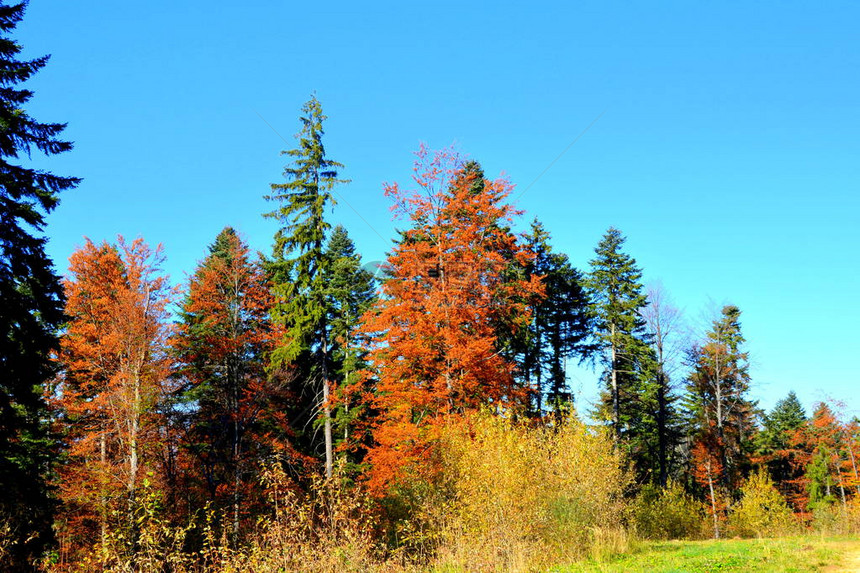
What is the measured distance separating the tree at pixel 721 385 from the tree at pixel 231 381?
28.0 metres

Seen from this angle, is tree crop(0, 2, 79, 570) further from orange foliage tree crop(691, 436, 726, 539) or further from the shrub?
orange foliage tree crop(691, 436, 726, 539)

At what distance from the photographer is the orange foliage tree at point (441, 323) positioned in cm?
2350

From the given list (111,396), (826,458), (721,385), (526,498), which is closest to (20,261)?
(111,396)

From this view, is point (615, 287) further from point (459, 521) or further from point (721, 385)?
point (459, 521)

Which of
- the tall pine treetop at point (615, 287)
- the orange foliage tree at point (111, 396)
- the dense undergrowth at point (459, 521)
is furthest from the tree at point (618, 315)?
the orange foliage tree at point (111, 396)

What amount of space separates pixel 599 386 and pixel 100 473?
29371 millimetres

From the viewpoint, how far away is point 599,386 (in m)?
37.1

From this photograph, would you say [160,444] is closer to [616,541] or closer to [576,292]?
[616,541]

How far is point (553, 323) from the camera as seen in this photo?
120 ft

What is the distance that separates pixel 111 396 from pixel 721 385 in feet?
125

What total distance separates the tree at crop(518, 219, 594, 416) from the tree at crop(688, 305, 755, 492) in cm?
820

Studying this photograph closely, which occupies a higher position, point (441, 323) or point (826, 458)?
point (441, 323)

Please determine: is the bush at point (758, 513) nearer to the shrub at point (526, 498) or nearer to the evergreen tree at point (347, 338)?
the shrub at point (526, 498)

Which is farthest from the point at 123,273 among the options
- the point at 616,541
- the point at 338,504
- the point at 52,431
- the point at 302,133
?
the point at 616,541
